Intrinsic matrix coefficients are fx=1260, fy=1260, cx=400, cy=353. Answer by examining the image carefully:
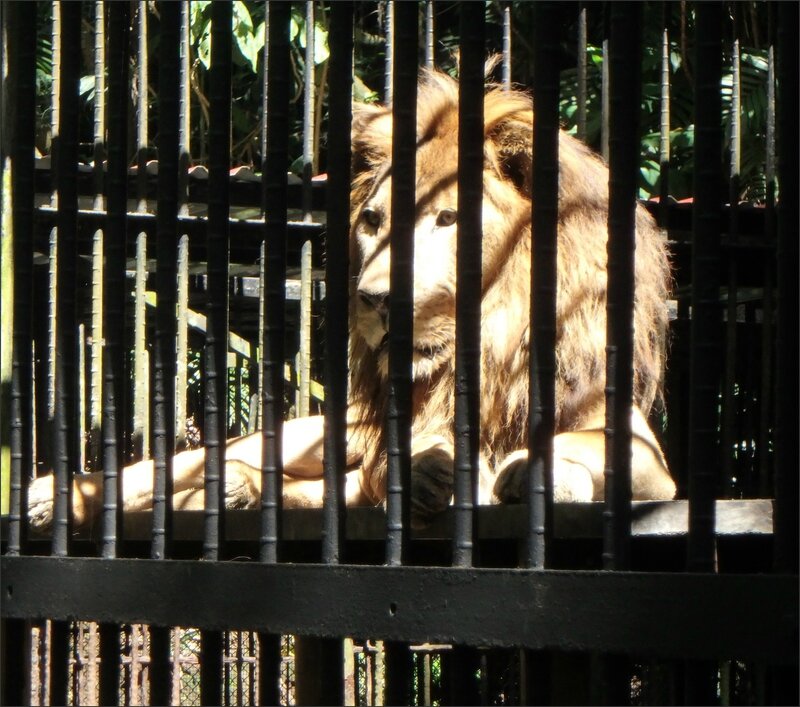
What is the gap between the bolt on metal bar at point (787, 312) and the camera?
176 cm

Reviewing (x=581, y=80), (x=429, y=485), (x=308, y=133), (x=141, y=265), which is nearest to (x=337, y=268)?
(x=429, y=485)

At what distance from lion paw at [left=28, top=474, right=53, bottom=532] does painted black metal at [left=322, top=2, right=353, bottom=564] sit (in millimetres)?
1092

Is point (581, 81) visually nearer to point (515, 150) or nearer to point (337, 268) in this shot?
point (515, 150)

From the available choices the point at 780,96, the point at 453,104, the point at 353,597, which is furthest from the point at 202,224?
the point at 780,96

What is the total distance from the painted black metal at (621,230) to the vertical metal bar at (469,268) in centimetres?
24

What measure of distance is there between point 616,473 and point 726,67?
266 inches

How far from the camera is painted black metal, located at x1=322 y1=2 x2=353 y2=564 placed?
2.20m

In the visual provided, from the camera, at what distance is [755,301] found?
571cm

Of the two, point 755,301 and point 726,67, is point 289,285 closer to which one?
point 755,301

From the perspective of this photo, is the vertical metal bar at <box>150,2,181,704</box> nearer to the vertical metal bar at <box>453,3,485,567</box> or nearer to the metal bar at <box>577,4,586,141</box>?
the vertical metal bar at <box>453,3,485,567</box>

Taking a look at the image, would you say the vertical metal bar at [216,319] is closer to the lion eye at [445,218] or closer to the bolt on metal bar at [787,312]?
the bolt on metal bar at [787,312]

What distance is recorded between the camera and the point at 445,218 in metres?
3.64

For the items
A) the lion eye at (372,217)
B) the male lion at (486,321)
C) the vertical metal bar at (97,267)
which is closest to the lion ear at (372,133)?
the male lion at (486,321)

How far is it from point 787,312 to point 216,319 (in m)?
1.08
